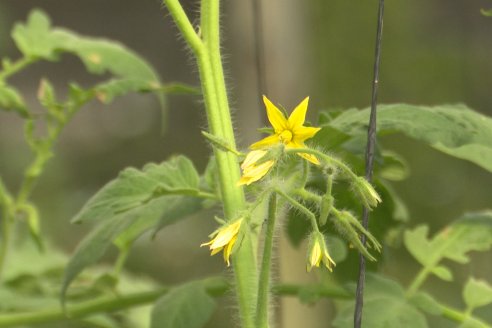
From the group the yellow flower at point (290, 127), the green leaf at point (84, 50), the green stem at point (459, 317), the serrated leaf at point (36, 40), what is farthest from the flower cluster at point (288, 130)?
the serrated leaf at point (36, 40)

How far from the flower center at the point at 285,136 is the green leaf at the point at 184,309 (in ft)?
1.15

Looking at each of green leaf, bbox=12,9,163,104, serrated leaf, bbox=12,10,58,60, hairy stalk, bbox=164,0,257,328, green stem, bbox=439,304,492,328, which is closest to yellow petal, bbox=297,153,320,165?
hairy stalk, bbox=164,0,257,328

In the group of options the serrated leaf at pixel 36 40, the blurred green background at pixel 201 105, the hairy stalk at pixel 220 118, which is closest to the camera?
the hairy stalk at pixel 220 118

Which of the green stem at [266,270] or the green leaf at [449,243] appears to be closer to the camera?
the green stem at [266,270]

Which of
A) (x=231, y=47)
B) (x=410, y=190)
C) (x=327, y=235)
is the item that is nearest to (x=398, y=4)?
(x=410, y=190)

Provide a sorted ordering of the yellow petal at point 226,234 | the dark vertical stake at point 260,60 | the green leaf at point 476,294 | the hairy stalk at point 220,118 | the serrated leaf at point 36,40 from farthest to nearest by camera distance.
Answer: the dark vertical stake at point 260,60 < the serrated leaf at point 36,40 < the green leaf at point 476,294 < the hairy stalk at point 220,118 < the yellow petal at point 226,234

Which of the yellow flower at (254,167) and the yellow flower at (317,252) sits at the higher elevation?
the yellow flower at (254,167)

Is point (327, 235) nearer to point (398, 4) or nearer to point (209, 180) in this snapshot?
point (209, 180)

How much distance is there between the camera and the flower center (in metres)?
1.03

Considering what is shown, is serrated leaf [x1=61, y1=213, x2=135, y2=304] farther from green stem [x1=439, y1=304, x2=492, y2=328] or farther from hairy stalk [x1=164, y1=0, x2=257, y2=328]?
A: green stem [x1=439, y1=304, x2=492, y2=328]

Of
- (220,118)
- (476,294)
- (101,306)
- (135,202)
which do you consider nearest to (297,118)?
(220,118)

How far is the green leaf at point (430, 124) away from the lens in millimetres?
1164

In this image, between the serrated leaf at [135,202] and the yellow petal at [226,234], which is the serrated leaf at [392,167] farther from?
the yellow petal at [226,234]

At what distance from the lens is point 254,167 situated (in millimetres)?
997
